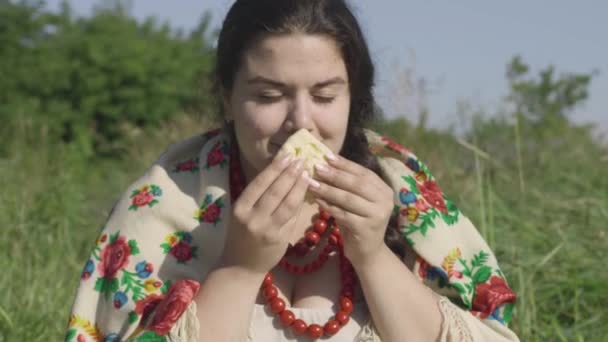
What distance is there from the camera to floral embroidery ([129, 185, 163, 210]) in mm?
2363

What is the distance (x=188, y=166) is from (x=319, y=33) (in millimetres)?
586

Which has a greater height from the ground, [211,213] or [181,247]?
[211,213]

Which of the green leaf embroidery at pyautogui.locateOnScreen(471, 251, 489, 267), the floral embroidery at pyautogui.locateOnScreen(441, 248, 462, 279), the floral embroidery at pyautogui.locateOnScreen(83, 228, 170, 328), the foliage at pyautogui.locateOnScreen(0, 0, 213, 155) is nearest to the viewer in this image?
the floral embroidery at pyautogui.locateOnScreen(83, 228, 170, 328)

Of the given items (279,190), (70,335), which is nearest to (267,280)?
(279,190)

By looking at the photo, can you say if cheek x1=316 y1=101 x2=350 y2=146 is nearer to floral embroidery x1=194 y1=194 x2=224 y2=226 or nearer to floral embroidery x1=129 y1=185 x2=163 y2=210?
floral embroidery x1=194 y1=194 x2=224 y2=226

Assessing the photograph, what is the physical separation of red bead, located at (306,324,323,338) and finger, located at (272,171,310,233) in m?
0.33

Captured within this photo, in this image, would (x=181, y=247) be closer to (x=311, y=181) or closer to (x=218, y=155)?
(x=218, y=155)

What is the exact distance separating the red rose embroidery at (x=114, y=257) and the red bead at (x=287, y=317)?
462 mm

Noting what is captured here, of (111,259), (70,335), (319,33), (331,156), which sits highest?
(319,33)

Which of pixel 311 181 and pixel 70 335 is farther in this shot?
pixel 70 335

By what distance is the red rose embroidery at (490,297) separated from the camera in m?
2.42

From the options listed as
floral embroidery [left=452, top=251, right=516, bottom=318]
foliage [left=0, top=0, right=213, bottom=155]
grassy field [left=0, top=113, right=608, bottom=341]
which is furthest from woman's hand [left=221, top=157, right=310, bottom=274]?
foliage [left=0, top=0, right=213, bottom=155]

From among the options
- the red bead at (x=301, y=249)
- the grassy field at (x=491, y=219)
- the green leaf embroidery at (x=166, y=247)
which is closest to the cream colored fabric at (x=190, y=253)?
the green leaf embroidery at (x=166, y=247)

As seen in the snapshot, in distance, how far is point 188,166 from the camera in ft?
8.07
